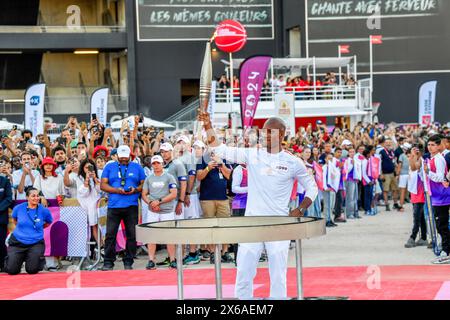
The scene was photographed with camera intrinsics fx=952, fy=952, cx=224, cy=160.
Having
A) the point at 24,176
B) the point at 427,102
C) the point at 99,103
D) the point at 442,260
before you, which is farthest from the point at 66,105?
the point at 442,260

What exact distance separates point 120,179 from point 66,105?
1200 inches

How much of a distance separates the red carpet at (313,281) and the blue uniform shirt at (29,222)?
1.94 feet

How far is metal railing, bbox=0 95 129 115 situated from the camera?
42.8 metres

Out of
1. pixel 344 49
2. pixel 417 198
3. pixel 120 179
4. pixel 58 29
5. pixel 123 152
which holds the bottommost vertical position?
pixel 417 198

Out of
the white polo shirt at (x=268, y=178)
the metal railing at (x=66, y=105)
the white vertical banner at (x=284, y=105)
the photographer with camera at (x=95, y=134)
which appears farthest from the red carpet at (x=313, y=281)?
the metal railing at (x=66, y=105)

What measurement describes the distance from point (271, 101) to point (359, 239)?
21937 millimetres

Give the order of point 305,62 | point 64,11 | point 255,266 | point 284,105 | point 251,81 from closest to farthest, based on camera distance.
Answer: point 255,266, point 251,81, point 284,105, point 305,62, point 64,11

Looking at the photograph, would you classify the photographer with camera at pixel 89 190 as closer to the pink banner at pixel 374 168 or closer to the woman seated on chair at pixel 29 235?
the woman seated on chair at pixel 29 235

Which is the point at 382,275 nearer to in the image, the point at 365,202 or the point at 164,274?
the point at 164,274

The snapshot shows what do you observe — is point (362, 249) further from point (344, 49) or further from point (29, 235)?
point (344, 49)

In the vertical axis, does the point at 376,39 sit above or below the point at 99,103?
above

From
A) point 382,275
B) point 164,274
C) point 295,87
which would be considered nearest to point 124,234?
point 164,274

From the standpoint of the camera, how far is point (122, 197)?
14891mm

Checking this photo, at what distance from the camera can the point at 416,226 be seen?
16.8 meters
